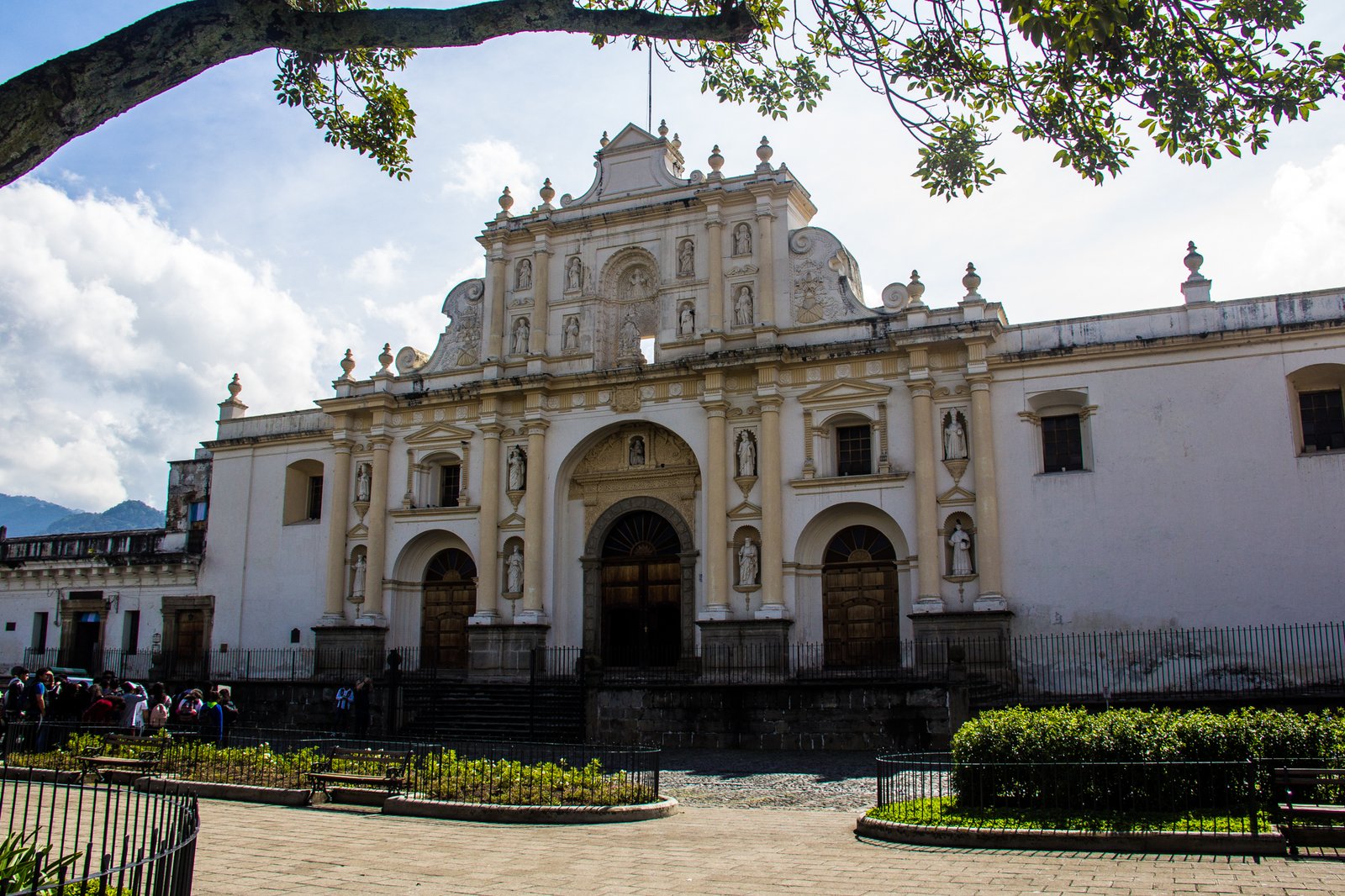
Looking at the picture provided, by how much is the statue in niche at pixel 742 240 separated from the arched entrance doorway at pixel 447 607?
394 inches

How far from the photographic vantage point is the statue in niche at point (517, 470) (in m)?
27.5

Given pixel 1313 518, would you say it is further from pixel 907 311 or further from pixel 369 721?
pixel 369 721

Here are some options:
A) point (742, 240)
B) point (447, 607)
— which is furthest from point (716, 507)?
point (447, 607)

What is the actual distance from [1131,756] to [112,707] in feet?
51.5

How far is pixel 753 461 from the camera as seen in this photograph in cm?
2541

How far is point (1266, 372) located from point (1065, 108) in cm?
1588

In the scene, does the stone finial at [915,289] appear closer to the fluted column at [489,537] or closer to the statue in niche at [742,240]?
the statue in niche at [742,240]

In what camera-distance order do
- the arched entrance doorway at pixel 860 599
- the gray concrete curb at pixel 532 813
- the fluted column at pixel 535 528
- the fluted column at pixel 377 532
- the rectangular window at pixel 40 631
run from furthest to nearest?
the rectangular window at pixel 40 631 → the fluted column at pixel 377 532 → the fluted column at pixel 535 528 → the arched entrance doorway at pixel 860 599 → the gray concrete curb at pixel 532 813

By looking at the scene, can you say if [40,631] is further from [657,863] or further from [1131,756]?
[1131,756]

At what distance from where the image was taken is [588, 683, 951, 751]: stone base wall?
65.3 ft

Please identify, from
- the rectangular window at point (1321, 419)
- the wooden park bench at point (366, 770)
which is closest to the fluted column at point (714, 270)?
the rectangular window at point (1321, 419)

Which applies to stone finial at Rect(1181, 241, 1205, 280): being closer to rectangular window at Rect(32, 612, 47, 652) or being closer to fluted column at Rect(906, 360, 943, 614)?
fluted column at Rect(906, 360, 943, 614)

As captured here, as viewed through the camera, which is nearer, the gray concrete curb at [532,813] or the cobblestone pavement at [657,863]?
the cobblestone pavement at [657,863]

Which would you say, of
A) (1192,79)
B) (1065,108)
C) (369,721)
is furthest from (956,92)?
(369,721)
